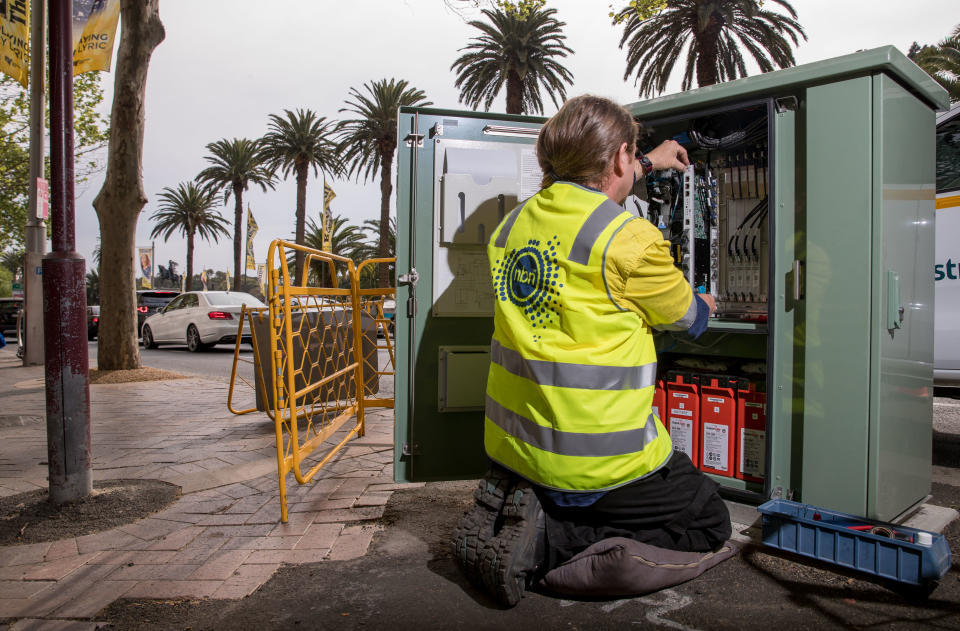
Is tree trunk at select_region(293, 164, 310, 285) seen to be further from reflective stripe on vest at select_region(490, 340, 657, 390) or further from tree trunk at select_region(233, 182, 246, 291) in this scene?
reflective stripe on vest at select_region(490, 340, 657, 390)

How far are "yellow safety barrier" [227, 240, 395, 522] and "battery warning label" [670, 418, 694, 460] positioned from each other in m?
2.23

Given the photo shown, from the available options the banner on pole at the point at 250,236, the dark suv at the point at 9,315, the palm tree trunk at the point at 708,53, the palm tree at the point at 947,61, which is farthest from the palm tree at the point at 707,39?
the dark suv at the point at 9,315

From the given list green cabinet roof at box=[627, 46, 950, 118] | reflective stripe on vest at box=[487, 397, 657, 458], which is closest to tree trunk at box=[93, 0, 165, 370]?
green cabinet roof at box=[627, 46, 950, 118]

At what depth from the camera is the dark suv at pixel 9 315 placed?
27.3 meters

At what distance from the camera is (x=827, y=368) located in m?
2.97

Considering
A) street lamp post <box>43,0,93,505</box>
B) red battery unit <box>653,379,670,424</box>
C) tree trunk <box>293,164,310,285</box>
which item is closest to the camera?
street lamp post <box>43,0,93,505</box>

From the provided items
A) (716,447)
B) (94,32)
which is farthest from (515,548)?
(94,32)

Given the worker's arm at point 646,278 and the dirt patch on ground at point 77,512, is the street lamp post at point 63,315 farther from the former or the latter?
the worker's arm at point 646,278

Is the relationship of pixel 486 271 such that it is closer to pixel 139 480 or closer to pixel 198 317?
pixel 139 480

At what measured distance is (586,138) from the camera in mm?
2512

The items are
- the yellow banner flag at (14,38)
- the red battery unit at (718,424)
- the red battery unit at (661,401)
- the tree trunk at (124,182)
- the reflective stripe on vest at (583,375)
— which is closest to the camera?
the reflective stripe on vest at (583,375)

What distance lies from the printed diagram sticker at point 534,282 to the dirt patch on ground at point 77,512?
8.93 ft

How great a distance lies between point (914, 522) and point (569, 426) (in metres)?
2.13

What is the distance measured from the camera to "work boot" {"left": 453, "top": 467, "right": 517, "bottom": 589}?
2.47 m
